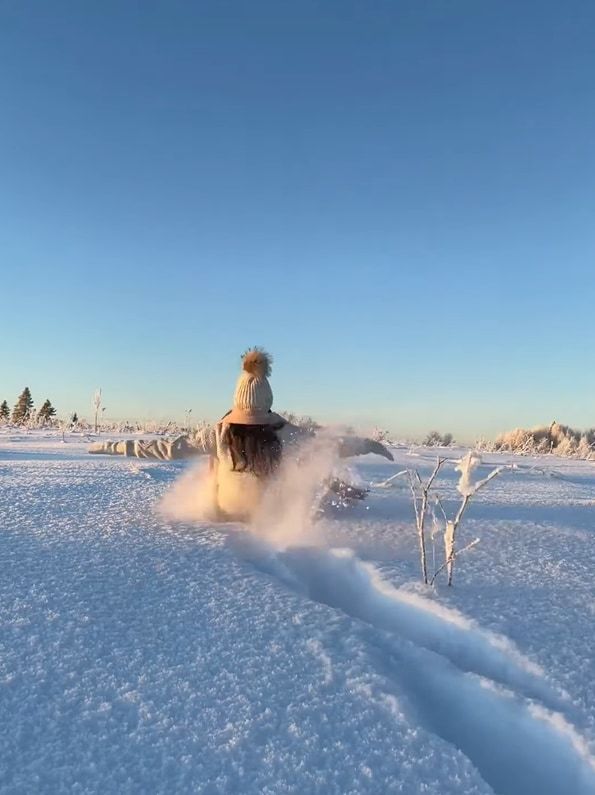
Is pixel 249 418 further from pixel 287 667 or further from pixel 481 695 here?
pixel 481 695

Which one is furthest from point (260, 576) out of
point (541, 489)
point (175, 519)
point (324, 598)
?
point (541, 489)

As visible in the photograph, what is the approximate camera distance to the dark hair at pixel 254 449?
406cm

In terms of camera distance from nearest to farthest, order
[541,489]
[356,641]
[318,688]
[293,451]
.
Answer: [318,688] → [356,641] → [293,451] → [541,489]

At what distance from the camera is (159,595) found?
2.33 metres

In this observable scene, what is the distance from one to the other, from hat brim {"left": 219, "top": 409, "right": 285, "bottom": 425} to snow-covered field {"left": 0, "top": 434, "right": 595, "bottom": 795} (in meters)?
0.98

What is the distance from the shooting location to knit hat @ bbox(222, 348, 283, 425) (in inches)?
165

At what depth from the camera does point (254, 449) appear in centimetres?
409

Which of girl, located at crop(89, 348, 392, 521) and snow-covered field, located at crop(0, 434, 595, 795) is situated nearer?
snow-covered field, located at crop(0, 434, 595, 795)

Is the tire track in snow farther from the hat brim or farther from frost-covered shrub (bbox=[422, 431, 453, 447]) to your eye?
frost-covered shrub (bbox=[422, 431, 453, 447])

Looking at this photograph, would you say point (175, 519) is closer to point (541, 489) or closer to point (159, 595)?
point (159, 595)

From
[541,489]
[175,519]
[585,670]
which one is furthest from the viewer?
[541,489]

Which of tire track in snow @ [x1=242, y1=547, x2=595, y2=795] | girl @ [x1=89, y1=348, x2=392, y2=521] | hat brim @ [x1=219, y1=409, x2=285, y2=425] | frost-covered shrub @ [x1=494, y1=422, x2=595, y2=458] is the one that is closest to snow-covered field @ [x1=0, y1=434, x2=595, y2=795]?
tire track in snow @ [x1=242, y1=547, x2=595, y2=795]

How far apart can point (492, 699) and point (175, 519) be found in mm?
2415

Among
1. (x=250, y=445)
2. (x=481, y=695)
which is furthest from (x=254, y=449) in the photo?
(x=481, y=695)
